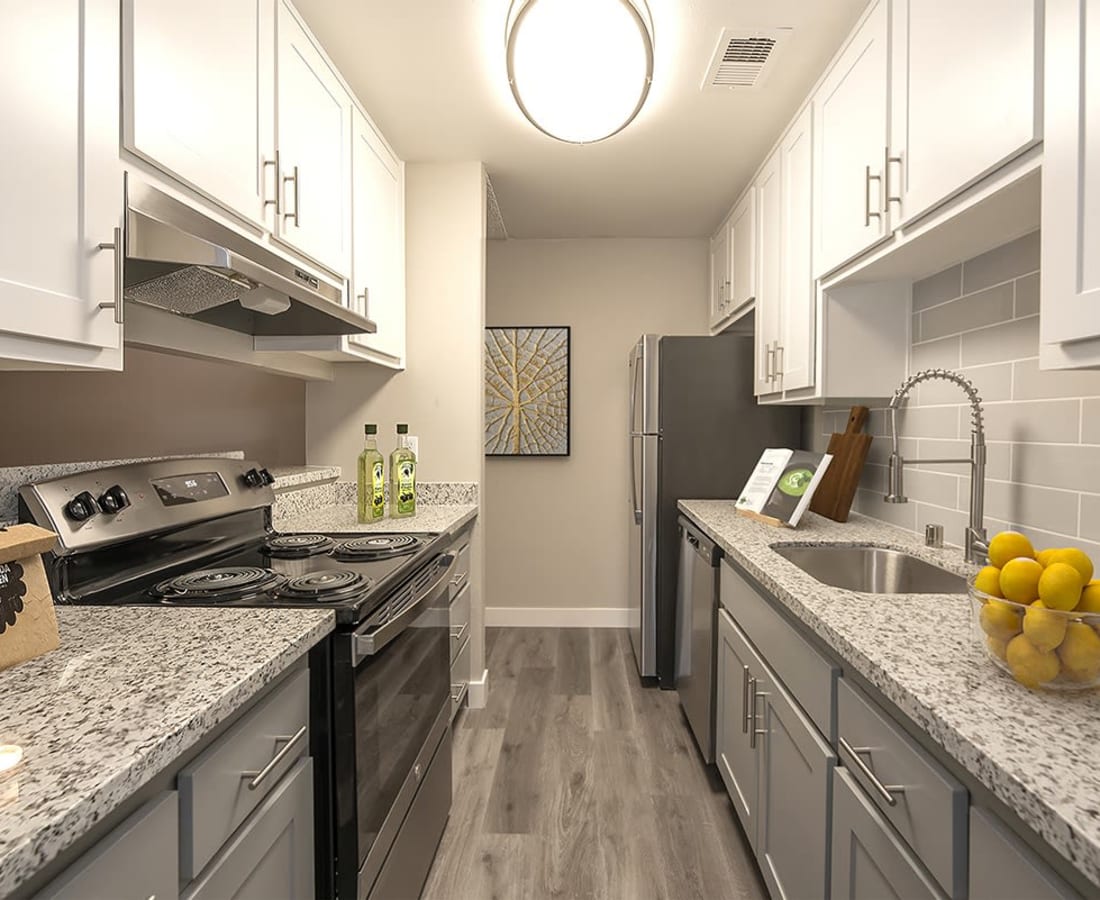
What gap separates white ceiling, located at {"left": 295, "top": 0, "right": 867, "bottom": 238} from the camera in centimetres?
189

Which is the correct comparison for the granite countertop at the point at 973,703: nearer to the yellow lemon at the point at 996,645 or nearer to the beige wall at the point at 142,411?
the yellow lemon at the point at 996,645

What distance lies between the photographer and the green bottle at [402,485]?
257 centimetres

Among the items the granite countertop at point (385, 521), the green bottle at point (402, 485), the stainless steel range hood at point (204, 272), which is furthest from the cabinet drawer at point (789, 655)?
the stainless steel range hood at point (204, 272)

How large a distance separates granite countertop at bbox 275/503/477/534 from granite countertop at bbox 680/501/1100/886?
1178 mm

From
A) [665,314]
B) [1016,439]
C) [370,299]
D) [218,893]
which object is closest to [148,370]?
[370,299]

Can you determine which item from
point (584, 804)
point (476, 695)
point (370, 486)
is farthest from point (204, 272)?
point (476, 695)

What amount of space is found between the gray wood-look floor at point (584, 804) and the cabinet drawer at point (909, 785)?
0.93 meters

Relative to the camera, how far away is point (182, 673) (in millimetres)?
887

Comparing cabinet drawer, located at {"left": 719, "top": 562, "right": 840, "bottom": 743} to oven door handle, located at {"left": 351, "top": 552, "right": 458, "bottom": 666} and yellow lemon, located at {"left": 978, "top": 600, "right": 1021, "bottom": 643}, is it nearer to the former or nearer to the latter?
yellow lemon, located at {"left": 978, "top": 600, "right": 1021, "bottom": 643}

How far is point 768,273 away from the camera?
2.79m

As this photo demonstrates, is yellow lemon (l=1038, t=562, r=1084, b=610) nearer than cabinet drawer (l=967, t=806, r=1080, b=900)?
No

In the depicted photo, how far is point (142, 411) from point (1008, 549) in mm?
1944

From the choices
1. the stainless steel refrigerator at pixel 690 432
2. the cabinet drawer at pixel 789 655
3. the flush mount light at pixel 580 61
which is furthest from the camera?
the stainless steel refrigerator at pixel 690 432

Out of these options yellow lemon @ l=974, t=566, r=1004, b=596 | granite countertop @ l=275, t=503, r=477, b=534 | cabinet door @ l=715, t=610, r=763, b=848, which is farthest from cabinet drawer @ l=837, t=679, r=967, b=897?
granite countertop @ l=275, t=503, r=477, b=534
